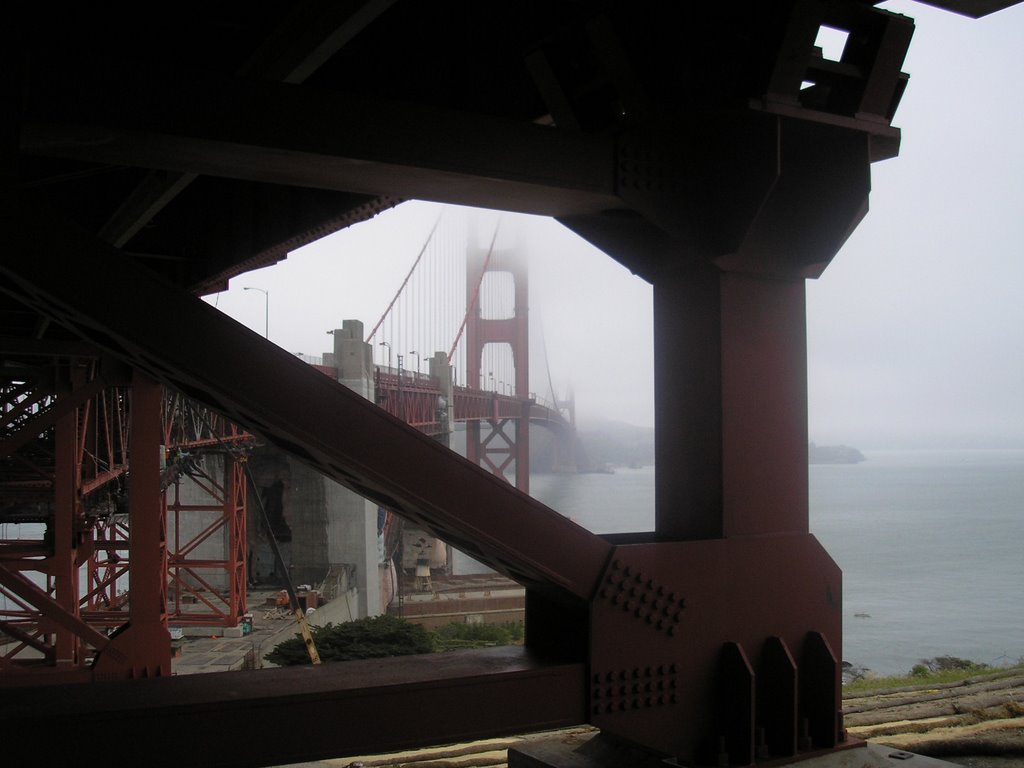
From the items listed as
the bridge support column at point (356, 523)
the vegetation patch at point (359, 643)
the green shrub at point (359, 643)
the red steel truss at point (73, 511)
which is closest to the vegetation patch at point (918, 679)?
the red steel truss at point (73, 511)

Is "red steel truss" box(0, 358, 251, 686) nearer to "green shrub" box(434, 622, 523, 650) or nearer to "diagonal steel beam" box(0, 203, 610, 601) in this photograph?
"diagonal steel beam" box(0, 203, 610, 601)

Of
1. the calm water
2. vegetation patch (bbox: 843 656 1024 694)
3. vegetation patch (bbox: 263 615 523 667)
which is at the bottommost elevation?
the calm water

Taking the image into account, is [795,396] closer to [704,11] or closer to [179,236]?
[704,11]

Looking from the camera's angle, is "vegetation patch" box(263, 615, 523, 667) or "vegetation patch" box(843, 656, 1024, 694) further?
"vegetation patch" box(263, 615, 523, 667)

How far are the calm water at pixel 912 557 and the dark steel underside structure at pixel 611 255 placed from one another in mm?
27120

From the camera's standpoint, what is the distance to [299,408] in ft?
8.04

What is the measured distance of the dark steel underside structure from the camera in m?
2.34

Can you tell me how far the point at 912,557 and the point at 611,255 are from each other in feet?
184

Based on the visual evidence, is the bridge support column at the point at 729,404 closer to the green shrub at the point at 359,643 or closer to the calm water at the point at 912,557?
the green shrub at the point at 359,643

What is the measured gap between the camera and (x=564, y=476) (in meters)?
78.6

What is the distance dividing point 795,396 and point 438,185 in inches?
53.0

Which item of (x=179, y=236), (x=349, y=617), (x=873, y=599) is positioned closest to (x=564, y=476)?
(x=873, y=599)

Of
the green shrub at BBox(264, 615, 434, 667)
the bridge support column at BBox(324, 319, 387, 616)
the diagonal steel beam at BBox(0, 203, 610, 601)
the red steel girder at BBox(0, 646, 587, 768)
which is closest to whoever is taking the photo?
the diagonal steel beam at BBox(0, 203, 610, 601)

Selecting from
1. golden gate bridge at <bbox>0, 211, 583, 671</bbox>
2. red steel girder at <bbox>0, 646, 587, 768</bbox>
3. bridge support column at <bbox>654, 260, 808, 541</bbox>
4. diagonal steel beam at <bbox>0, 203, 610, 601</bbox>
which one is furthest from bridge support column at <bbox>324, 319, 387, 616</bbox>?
red steel girder at <bbox>0, 646, 587, 768</bbox>
